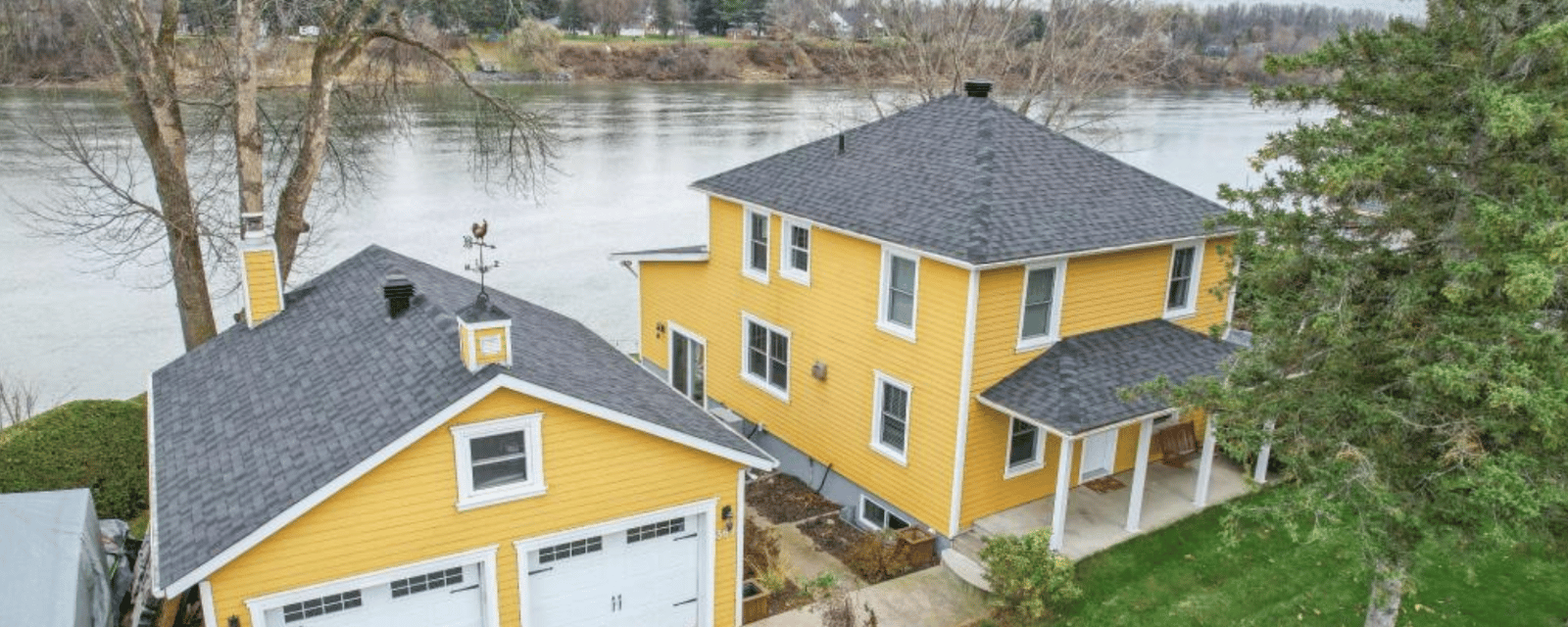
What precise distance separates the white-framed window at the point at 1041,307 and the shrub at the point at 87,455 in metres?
14.1

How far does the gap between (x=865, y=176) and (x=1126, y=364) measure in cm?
496

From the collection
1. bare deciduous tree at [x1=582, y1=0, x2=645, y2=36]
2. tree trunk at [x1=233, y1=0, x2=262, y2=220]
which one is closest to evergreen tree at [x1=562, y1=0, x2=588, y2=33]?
bare deciduous tree at [x1=582, y1=0, x2=645, y2=36]

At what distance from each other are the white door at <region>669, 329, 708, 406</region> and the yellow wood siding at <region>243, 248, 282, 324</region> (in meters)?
7.53

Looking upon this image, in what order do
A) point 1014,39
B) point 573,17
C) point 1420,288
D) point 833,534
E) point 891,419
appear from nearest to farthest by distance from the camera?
point 1420,288, point 891,419, point 833,534, point 1014,39, point 573,17

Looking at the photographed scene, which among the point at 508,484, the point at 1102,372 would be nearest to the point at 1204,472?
the point at 1102,372

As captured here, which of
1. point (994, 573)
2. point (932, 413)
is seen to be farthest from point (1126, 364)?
point (994, 573)

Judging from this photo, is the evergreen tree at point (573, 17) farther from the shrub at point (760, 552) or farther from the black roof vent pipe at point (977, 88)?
the shrub at point (760, 552)

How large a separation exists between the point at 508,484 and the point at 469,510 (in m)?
0.47

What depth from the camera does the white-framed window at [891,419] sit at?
14.9 m

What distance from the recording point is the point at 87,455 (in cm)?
1556

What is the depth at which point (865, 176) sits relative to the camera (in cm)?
1602

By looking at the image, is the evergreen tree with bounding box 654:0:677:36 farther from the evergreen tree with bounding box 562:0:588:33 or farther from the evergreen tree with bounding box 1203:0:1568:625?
the evergreen tree with bounding box 1203:0:1568:625

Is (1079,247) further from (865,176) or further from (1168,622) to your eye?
(1168,622)

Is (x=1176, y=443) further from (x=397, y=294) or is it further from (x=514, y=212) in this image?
(x=514, y=212)
